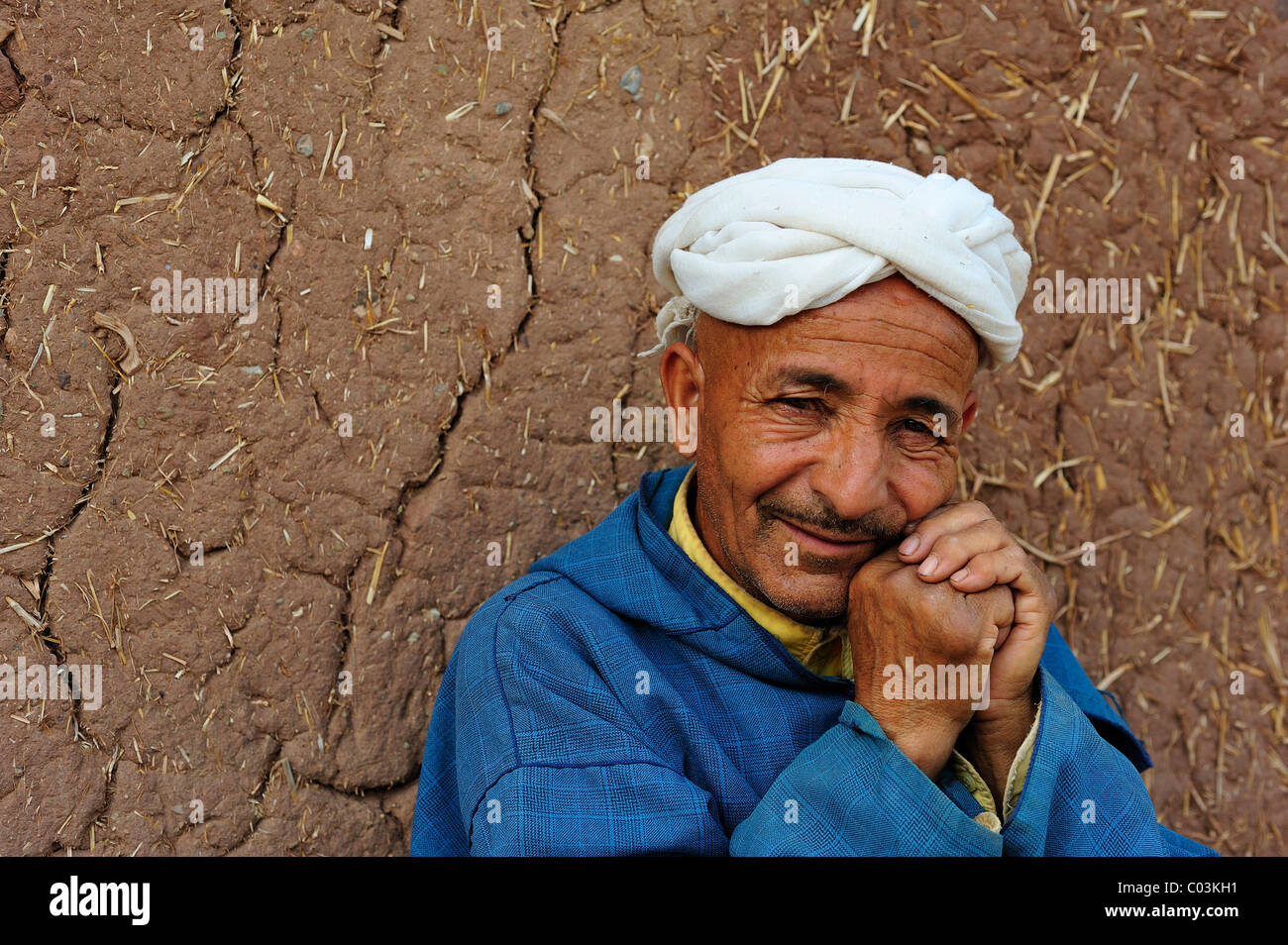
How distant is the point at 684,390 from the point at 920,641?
751 mm

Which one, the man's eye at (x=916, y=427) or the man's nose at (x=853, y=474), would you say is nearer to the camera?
the man's nose at (x=853, y=474)

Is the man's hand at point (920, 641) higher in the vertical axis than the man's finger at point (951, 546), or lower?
lower

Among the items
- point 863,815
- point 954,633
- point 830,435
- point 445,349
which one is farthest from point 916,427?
point 445,349

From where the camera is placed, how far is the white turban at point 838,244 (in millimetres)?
2057

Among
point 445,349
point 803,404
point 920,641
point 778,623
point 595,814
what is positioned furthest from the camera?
point 445,349

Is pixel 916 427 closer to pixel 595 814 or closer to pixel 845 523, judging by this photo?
pixel 845 523

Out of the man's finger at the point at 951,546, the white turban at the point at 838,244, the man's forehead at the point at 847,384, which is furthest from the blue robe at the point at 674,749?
the white turban at the point at 838,244

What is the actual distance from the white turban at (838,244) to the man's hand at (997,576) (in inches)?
16.3

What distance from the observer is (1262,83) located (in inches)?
135

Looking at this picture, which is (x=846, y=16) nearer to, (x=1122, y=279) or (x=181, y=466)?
(x=1122, y=279)

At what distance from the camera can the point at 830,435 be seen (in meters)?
2.11

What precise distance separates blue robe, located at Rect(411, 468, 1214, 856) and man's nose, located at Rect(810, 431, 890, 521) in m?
0.32

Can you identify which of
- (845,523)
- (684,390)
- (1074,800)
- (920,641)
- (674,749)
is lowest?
(1074,800)

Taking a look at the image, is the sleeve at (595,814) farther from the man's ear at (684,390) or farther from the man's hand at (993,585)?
the man's ear at (684,390)
